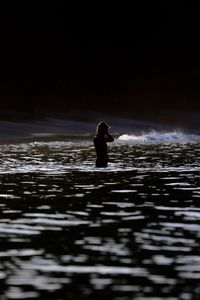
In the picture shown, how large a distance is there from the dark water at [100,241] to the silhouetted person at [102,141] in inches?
275

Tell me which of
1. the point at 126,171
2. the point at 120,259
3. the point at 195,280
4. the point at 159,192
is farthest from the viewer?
the point at 126,171

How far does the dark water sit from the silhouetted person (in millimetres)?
6979

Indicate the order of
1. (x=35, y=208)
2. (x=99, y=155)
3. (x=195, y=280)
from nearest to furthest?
(x=195, y=280) → (x=35, y=208) → (x=99, y=155)

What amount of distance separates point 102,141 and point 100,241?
18.2m

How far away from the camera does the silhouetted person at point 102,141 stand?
30422 mm

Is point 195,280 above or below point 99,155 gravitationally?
below

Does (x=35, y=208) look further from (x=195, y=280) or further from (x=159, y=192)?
(x=195, y=280)

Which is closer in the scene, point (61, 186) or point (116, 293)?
point (116, 293)

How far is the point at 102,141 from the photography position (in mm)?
30531

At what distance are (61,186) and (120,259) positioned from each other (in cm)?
1224

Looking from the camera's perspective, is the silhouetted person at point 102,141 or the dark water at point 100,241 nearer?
the dark water at point 100,241

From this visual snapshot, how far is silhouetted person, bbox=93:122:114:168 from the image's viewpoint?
3042 centimetres

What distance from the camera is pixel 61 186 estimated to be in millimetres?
23000

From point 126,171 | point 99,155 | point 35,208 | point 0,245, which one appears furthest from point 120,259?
point 99,155
